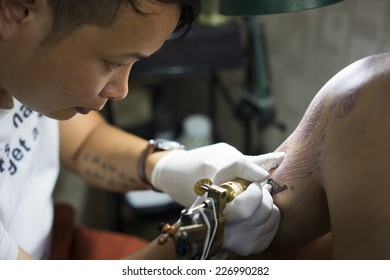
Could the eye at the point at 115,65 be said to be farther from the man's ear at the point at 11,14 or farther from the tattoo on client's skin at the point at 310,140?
the tattoo on client's skin at the point at 310,140

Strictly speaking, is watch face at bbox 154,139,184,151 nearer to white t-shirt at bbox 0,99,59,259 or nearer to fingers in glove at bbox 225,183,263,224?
white t-shirt at bbox 0,99,59,259

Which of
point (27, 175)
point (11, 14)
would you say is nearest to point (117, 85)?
point (11, 14)

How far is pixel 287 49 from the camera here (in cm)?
166

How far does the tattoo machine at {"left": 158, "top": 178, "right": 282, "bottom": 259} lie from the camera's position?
0.62 metres

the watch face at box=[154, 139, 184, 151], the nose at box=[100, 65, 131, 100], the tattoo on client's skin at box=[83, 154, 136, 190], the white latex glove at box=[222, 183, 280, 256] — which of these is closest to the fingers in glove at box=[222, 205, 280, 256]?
the white latex glove at box=[222, 183, 280, 256]

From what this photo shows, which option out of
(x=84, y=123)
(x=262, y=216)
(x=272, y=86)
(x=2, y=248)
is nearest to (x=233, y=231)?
(x=262, y=216)

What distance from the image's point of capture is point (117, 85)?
76 centimetres

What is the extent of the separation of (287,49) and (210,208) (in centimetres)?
114

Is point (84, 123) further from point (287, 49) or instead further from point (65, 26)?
point (287, 49)

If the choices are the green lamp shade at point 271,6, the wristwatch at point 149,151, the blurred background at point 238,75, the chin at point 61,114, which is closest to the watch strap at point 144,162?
the wristwatch at point 149,151

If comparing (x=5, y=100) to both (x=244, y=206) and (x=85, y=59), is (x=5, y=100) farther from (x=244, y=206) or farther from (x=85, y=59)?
(x=244, y=206)

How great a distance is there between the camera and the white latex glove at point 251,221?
69 centimetres
